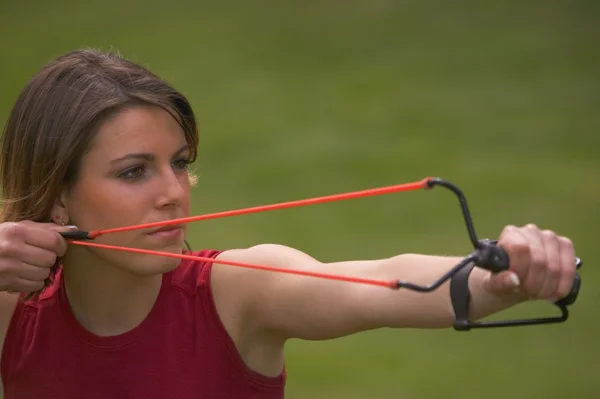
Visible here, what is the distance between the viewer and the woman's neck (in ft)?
8.98

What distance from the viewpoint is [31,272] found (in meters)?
2.57

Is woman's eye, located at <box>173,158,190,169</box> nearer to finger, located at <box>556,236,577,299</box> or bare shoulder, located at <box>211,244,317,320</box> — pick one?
bare shoulder, located at <box>211,244,317,320</box>

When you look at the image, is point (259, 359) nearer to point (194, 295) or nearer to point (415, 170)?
point (194, 295)

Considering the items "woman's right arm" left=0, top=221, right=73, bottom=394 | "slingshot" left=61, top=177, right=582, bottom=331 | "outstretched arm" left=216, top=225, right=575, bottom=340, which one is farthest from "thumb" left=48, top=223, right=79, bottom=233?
"slingshot" left=61, top=177, right=582, bottom=331

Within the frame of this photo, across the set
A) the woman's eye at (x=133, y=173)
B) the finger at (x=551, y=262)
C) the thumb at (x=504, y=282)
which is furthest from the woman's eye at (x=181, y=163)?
the finger at (x=551, y=262)

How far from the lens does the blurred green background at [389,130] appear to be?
5.03 m

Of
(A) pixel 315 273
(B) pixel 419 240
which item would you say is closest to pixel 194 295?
(A) pixel 315 273

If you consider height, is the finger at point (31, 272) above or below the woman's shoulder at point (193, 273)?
above

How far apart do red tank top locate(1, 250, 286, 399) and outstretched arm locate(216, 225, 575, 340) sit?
110mm

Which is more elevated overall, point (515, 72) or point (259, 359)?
point (515, 72)

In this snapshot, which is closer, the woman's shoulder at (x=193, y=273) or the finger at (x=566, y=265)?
the finger at (x=566, y=265)

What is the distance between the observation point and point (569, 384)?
15.5 ft

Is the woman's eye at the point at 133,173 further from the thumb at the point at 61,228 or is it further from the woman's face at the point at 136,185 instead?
the thumb at the point at 61,228

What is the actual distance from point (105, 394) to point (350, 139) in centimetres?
483
